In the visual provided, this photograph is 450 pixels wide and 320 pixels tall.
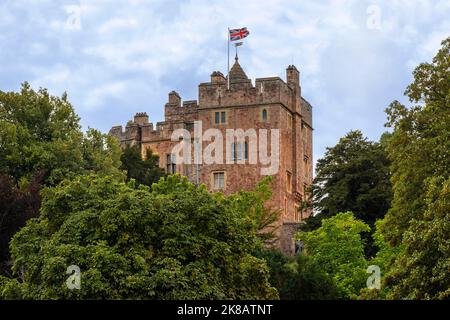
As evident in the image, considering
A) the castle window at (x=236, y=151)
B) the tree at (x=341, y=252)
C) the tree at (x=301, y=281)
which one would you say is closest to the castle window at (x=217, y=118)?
the castle window at (x=236, y=151)

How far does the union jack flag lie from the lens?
83562 mm

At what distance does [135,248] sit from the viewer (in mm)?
35438

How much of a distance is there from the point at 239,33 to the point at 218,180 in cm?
1100

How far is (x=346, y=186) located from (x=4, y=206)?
2093 cm

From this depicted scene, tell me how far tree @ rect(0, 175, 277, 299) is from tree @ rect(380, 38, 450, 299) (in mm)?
5243

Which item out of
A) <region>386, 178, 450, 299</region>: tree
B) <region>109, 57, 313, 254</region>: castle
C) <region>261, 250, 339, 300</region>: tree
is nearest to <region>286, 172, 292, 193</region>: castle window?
<region>109, 57, 313, 254</region>: castle

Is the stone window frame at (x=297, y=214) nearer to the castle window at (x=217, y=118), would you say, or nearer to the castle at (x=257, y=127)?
the castle at (x=257, y=127)

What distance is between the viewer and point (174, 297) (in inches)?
1326

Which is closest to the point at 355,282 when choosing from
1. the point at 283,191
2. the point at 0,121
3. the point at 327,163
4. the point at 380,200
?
the point at 380,200

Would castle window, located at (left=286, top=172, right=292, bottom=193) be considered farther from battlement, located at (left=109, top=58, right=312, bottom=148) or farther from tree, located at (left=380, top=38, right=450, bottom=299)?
tree, located at (left=380, top=38, right=450, bottom=299)

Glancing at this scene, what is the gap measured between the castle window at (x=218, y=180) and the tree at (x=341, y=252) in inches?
988

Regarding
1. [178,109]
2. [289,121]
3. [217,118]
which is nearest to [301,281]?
[217,118]

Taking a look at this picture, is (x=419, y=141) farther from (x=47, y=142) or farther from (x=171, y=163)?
(x=171, y=163)

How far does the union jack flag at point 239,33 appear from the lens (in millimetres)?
83562
